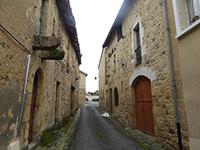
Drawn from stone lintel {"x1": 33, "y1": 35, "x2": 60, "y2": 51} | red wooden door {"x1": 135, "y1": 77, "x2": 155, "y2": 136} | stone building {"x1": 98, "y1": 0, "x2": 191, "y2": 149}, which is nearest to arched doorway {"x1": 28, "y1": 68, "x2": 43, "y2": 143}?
stone lintel {"x1": 33, "y1": 35, "x2": 60, "y2": 51}

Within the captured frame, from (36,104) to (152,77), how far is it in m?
3.74

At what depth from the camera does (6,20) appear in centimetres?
216

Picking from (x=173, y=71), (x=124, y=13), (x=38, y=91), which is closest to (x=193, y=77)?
(x=173, y=71)

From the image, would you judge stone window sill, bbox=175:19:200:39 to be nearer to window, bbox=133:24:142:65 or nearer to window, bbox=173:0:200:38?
window, bbox=173:0:200:38

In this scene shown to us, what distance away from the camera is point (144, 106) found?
5.36 m

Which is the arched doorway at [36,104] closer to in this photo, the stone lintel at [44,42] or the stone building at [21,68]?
the stone building at [21,68]

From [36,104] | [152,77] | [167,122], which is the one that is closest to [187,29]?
[152,77]

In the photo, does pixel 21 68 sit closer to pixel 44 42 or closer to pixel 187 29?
pixel 44 42

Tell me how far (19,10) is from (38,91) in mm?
2232

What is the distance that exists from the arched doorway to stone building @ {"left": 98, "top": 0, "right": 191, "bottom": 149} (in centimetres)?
354

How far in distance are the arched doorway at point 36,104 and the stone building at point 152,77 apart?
3545 mm

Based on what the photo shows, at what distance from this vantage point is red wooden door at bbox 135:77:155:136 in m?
4.96

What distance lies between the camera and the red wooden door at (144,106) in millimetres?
4964

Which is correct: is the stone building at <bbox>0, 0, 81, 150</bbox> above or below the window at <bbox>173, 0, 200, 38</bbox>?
below
